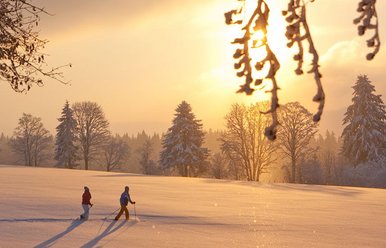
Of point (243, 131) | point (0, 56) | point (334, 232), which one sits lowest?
point (334, 232)

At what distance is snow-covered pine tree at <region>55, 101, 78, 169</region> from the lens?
63844 mm

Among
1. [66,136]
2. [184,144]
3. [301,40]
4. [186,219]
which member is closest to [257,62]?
[301,40]

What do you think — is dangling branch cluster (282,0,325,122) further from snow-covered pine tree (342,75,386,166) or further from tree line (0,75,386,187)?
snow-covered pine tree (342,75,386,166)

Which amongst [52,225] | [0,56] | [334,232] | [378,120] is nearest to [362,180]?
[378,120]

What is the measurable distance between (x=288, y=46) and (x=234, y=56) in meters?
0.20

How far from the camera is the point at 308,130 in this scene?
46.2 metres

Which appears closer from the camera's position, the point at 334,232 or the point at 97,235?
the point at 97,235

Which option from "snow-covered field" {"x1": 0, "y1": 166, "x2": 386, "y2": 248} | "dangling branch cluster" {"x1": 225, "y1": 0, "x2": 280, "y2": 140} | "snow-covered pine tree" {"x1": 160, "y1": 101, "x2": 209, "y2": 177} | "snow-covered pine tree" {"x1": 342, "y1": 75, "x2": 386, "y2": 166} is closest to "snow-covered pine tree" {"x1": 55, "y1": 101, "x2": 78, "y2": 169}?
"snow-covered pine tree" {"x1": 160, "y1": 101, "x2": 209, "y2": 177}

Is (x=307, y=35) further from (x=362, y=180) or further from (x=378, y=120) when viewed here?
(x=362, y=180)

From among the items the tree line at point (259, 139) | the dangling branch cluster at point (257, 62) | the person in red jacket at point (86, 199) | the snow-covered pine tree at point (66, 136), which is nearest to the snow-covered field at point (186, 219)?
the person in red jacket at point (86, 199)

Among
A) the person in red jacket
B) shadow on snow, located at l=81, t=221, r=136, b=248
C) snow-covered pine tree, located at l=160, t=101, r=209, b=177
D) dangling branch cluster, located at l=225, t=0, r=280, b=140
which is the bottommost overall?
shadow on snow, located at l=81, t=221, r=136, b=248

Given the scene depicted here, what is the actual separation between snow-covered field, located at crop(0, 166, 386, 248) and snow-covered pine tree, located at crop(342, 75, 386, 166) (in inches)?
563

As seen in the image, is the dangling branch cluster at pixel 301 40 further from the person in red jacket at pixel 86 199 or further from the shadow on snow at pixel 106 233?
the person in red jacket at pixel 86 199

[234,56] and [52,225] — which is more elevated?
[234,56]
